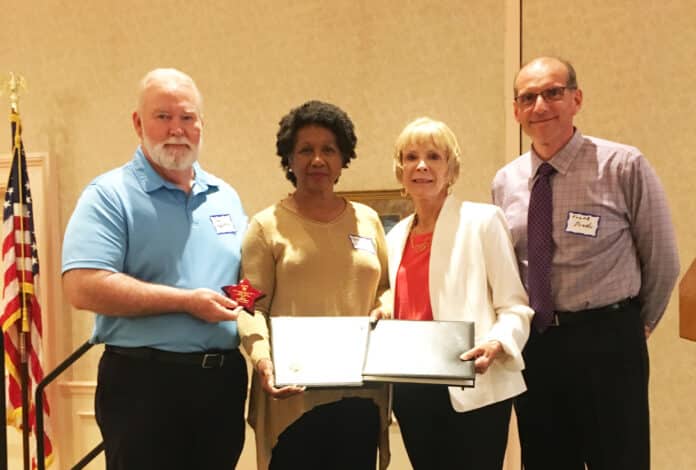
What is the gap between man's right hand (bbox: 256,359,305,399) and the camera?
6.99 ft

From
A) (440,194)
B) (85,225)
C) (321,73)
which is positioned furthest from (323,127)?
(321,73)

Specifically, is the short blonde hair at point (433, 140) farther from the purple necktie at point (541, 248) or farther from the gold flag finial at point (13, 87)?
the gold flag finial at point (13, 87)

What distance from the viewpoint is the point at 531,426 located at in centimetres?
256

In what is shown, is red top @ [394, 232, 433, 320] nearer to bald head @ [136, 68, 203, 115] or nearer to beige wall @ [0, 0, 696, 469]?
bald head @ [136, 68, 203, 115]

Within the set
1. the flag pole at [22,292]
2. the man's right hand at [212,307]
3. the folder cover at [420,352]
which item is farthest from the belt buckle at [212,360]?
the flag pole at [22,292]

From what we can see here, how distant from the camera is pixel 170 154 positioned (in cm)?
241

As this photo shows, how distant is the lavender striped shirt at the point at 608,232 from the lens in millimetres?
2457

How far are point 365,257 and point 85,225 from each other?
88 cm

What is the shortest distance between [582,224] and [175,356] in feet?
4.55

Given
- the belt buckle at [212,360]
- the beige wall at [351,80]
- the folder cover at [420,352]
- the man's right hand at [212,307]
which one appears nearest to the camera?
the folder cover at [420,352]

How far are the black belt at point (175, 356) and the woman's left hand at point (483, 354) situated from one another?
780 millimetres

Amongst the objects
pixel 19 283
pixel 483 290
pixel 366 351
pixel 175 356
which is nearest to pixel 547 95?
pixel 483 290

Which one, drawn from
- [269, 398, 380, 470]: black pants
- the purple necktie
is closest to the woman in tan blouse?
[269, 398, 380, 470]: black pants

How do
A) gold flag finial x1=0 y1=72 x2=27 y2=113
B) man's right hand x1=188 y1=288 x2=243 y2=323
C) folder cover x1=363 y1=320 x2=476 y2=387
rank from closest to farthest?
folder cover x1=363 y1=320 x2=476 y2=387 < man's right hand x1=188 y1=288 x2=243 y2=323 < gold flag finial x1=0 y1=72 x2=27 y2=113
